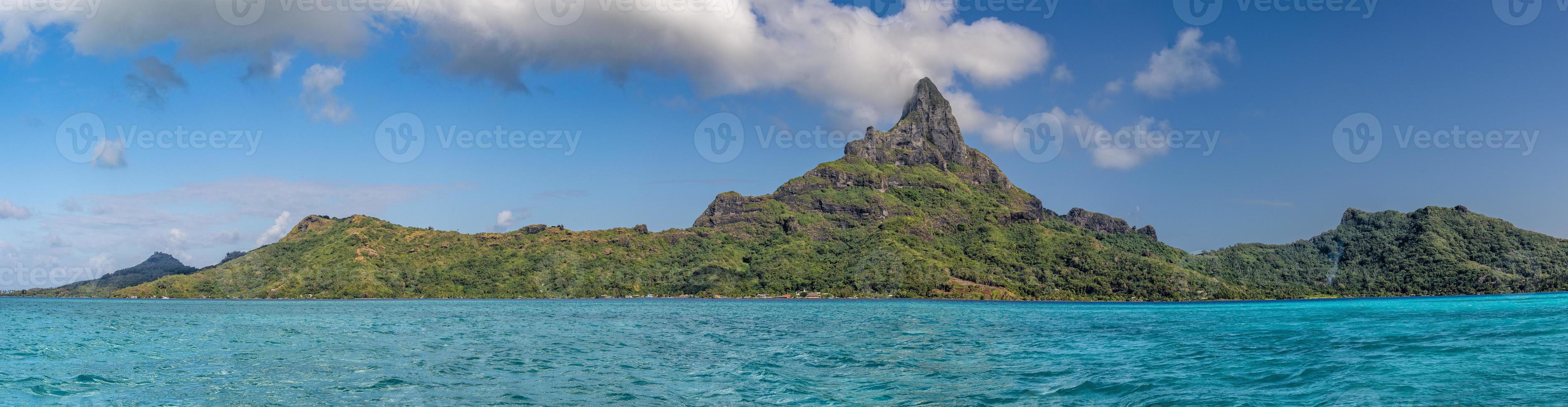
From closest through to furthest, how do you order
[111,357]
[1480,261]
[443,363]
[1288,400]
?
[1288,400], [443,363], [111,357], [1480,261]

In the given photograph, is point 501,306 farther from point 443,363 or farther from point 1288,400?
point 1288,400

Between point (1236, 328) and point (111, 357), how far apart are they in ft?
202

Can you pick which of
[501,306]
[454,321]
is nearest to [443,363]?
[454,321]

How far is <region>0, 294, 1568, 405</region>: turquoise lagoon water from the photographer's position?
19.0m

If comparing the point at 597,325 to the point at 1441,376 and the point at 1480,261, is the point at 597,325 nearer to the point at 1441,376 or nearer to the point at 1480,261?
the point at 1441,376

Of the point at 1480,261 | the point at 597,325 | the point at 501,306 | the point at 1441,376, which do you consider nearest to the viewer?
the point at 1441,376

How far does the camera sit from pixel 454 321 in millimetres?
62094

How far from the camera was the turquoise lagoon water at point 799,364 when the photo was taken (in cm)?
1905

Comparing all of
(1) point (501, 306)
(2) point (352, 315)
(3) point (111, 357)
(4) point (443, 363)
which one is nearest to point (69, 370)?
(3) point (111, 357)

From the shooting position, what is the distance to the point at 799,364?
2852cm

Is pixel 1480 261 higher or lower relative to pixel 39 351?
higher

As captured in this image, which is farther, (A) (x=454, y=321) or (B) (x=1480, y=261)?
(B) (x=1480, y=261)

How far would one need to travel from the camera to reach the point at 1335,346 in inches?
1195

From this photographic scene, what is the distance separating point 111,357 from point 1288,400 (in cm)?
4023
